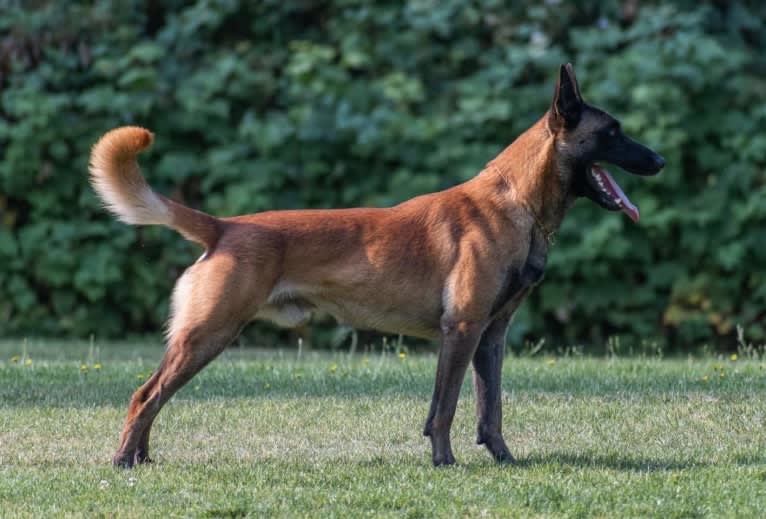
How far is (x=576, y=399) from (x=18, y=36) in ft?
24.0

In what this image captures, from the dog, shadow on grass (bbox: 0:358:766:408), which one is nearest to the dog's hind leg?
the dog

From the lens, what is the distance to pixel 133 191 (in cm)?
638

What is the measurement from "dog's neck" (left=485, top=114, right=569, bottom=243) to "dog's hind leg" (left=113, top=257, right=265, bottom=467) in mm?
1343

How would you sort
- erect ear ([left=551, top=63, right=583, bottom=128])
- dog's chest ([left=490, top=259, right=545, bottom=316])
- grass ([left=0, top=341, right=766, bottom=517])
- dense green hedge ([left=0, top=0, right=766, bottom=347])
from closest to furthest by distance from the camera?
grass ([left=0, top=341, right=766, bottom=517]), dog's chest ([left=490, top=259, right=545, bottom=316]), erect ear ([left=551, top=63, right=583, bottom=128]), dense green hedge ([left=0, top=0, right=766, bottom=347])

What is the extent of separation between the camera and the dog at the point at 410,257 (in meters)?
6.23

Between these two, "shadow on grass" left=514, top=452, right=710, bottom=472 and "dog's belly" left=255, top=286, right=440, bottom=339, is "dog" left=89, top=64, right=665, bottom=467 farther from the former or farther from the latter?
"shadow on grass" left=514, top=452, right=710, bottom=472

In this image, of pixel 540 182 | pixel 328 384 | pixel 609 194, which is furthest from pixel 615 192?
pixel 328 384

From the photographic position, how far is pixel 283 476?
6035 mm

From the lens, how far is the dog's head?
6.62 m

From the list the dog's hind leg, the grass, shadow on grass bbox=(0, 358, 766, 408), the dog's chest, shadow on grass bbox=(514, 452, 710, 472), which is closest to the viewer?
the grass

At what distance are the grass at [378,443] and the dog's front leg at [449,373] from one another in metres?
0.11

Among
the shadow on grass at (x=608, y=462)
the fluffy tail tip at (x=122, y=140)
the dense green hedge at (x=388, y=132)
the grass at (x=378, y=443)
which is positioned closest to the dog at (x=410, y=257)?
the fluffy tail tip at (x=122, y=140)

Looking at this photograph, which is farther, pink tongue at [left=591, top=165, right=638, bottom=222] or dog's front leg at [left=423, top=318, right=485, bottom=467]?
pink tongue at [left=591, top=165, right=638, bottom=222]

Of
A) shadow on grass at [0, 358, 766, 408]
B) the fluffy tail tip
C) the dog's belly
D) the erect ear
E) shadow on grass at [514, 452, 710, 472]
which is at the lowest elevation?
shadow on grass at [0, 358, 766, 408]
